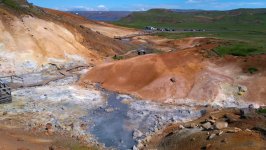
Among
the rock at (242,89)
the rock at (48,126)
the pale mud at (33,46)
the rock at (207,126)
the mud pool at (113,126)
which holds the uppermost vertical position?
the pale mud at (33,46)

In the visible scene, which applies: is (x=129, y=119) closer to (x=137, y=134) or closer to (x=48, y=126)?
(x=137, y=134)

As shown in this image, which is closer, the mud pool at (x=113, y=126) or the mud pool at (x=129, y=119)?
the mud pool at (x=113, y=126)

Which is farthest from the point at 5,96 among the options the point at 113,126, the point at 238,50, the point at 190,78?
the point at 238,50

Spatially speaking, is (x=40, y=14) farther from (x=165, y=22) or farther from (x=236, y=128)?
(x=165, y=22)

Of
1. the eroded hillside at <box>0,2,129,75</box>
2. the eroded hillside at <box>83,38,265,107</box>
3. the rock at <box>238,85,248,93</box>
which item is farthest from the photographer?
the eroded hillside at <box>0,2,129,75</box>

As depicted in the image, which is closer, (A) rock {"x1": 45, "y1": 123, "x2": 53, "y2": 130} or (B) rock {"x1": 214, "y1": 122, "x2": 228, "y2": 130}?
(B) rock {"x1": 214, "y1": 122, "x2": 228, "y2": 130}

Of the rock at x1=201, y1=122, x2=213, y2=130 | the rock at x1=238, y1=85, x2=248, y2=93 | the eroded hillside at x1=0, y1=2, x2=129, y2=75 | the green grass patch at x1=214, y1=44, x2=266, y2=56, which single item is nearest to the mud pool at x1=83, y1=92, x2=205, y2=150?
the rock at x1=201, y1=122, x2=213, y2=130

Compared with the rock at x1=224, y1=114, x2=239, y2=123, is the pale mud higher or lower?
higher

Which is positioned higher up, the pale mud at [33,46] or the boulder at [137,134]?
the pale mud at [33,46]

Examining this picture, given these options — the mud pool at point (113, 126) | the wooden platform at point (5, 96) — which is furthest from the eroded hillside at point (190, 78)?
the wooden platform at point (5, 96)

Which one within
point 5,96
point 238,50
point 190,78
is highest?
point 238,50

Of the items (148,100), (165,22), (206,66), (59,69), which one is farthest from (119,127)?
(165,22)

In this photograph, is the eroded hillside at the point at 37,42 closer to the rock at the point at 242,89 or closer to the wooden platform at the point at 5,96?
the wooden platform at the point at 5,96

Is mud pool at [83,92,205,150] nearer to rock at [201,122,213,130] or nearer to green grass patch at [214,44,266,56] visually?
rock at [201,122,213,130]
